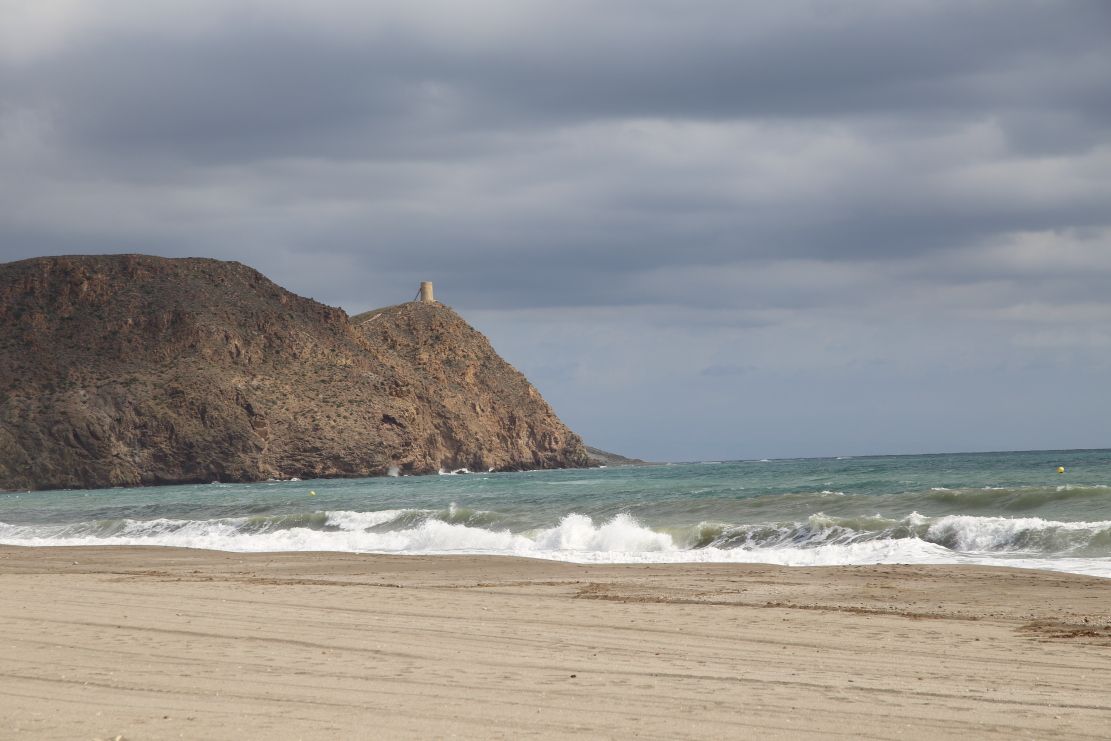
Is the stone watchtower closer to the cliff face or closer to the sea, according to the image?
the cliff face

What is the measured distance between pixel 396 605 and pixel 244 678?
4.39 m

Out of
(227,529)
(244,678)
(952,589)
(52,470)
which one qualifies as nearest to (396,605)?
(244,678)

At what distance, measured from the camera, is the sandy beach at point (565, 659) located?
19.7ft

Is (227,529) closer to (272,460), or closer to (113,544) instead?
(113,544)

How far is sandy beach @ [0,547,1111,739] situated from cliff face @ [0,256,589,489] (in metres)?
79.9

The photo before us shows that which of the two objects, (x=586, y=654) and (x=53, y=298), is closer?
(x=586, y=654)

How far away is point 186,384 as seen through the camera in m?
93.2

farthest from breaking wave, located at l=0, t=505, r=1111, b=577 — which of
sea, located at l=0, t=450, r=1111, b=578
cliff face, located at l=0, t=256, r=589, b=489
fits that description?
cliff face, located at l=0, t=256, r=589, b=489

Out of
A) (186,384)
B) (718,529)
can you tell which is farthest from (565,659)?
(186,384)

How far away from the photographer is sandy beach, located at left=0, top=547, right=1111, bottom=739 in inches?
236

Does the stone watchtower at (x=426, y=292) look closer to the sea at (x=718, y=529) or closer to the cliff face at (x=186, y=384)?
the cliff face at (x=186, y=384)

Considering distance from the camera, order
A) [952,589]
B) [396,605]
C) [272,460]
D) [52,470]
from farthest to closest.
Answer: [272,460] → [52,470] → [952,589] → [396,605]

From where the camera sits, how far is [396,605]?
38.0ft

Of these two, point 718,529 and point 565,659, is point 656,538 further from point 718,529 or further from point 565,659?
point 565,659
